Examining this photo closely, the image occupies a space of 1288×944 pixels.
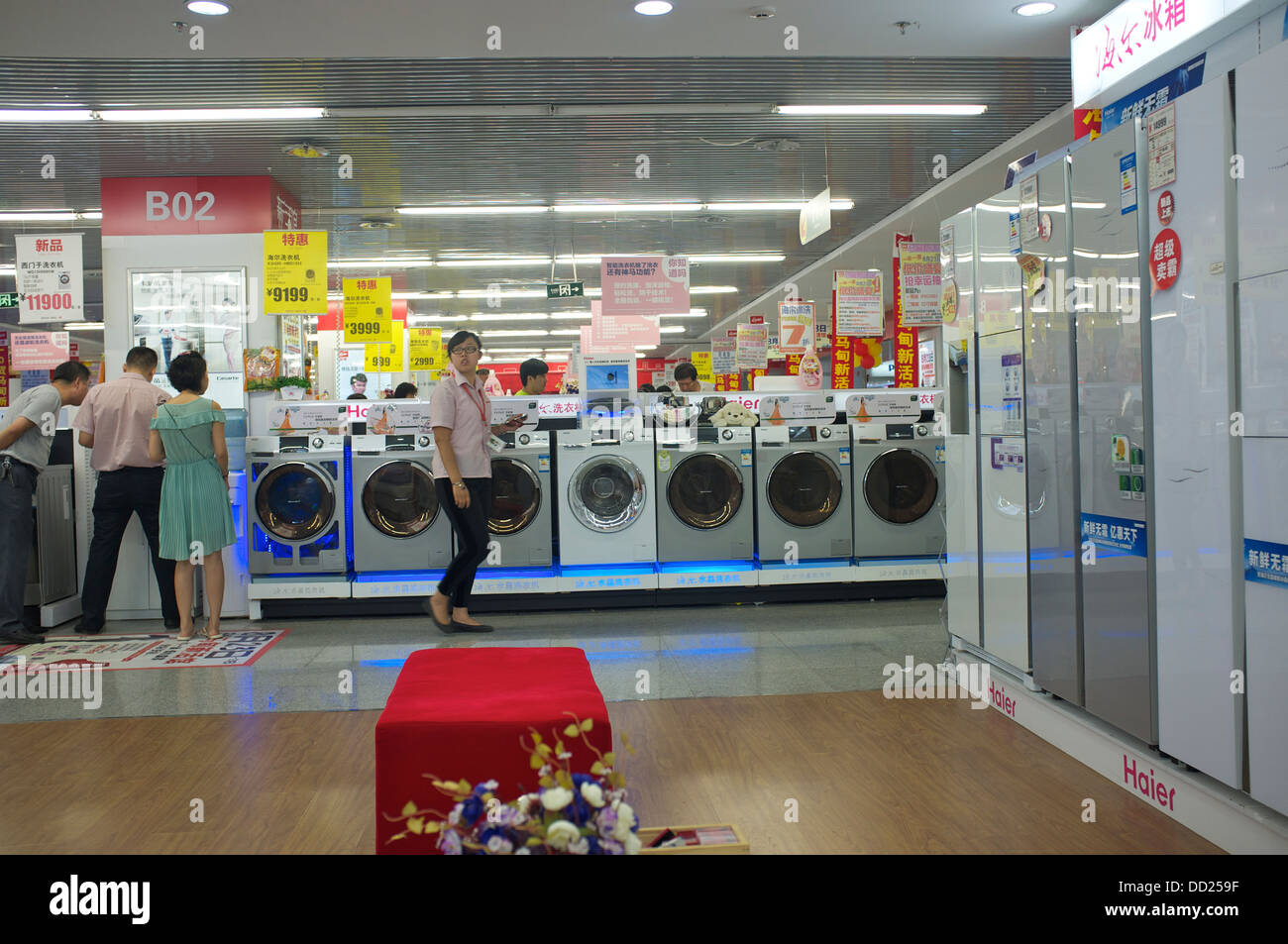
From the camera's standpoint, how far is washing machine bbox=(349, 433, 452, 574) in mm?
6367

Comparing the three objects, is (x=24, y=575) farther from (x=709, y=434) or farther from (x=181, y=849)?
(x=709, y=434)

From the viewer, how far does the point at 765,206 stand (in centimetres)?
1084

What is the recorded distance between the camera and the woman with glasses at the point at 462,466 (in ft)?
17.8

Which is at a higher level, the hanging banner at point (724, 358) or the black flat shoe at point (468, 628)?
the hanging banner at point (724, 358)

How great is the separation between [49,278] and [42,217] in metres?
3.87

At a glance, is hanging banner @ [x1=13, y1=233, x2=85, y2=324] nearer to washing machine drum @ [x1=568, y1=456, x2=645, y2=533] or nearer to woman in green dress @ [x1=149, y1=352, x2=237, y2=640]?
woman in green dress @ [x1=149, y1=352, x2=237, y2=640]

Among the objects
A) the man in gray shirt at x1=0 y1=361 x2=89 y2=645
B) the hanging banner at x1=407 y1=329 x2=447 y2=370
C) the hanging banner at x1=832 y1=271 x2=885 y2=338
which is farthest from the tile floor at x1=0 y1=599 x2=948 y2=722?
the hanging banner at x1=407 y1=329 x2=447 y2=370

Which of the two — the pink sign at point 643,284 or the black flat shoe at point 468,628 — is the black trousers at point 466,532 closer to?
the black flat shoe at point 468,628

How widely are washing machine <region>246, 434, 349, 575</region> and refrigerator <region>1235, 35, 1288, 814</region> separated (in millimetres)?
5238

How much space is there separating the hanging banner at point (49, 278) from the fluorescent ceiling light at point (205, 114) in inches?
41.0

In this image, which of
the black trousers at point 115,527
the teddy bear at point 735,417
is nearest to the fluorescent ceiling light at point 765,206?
the teddy bear at point 735,417

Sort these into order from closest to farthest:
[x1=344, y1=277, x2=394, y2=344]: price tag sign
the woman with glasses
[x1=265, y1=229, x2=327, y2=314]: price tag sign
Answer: the woman with glasses → [x1=265, y1=229, x2=327, y2=314]: price tag sign → [x1=344, y1=277, x2=394, y2=344]: price tag sign
